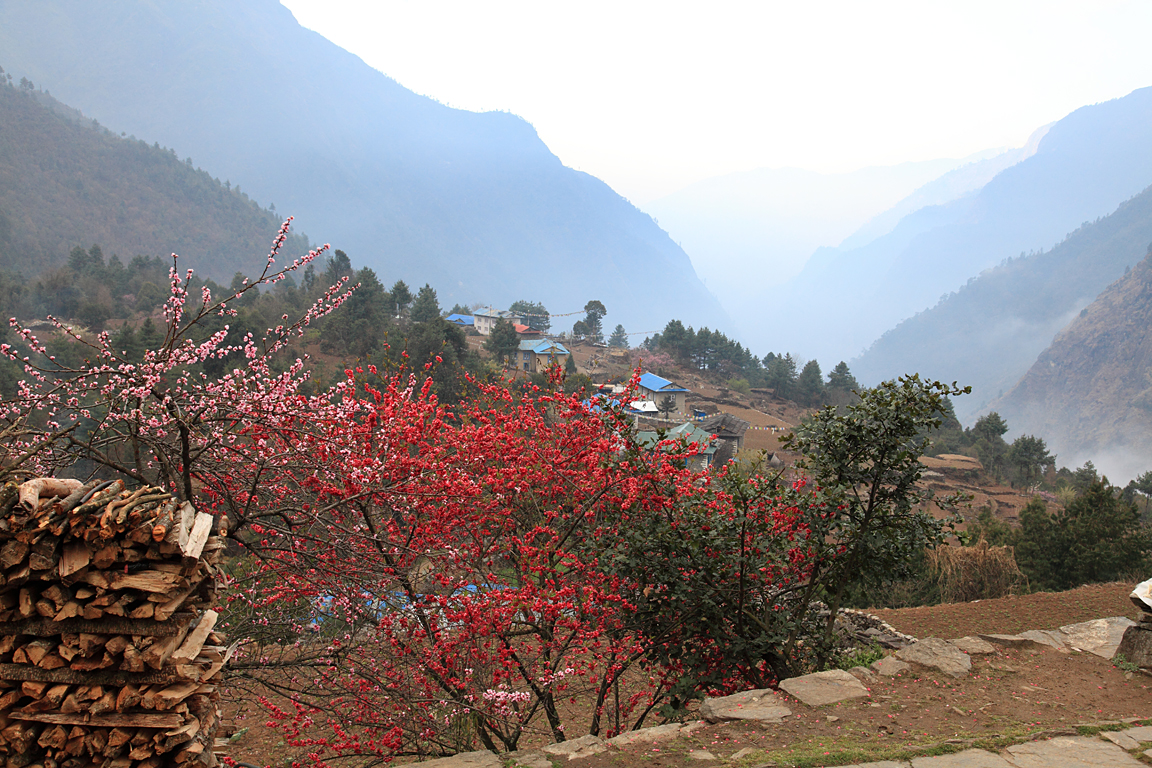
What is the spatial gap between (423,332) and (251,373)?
31.5 m

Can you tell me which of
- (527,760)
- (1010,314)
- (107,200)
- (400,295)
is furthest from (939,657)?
(1010,314)

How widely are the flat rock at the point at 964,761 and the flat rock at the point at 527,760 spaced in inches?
110

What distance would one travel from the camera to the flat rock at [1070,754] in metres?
4.40

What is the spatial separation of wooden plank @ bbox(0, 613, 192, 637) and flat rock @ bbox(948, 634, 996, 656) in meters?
8.05

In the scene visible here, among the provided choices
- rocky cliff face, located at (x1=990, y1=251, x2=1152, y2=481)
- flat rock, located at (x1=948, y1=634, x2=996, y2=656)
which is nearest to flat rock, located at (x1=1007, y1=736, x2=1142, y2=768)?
flat rock, located at (x1=948, y1=634, x2=996, y2=656)

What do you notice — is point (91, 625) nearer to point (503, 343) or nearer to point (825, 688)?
point (825, 688)

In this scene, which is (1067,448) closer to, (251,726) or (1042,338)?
(1042,338)

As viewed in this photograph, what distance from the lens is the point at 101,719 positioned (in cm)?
355

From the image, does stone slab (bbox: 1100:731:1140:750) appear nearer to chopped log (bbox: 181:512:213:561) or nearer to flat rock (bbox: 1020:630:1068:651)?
flat rock (bbox: 1020:630:1068:651)

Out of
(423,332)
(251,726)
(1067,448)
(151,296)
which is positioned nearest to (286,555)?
(251,726)

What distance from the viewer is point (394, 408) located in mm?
7289

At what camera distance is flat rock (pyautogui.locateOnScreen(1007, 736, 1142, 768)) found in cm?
440

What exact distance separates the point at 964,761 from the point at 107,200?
141 metres

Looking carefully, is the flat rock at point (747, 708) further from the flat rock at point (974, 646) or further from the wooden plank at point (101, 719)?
the wooden plank at point (101, 719)
